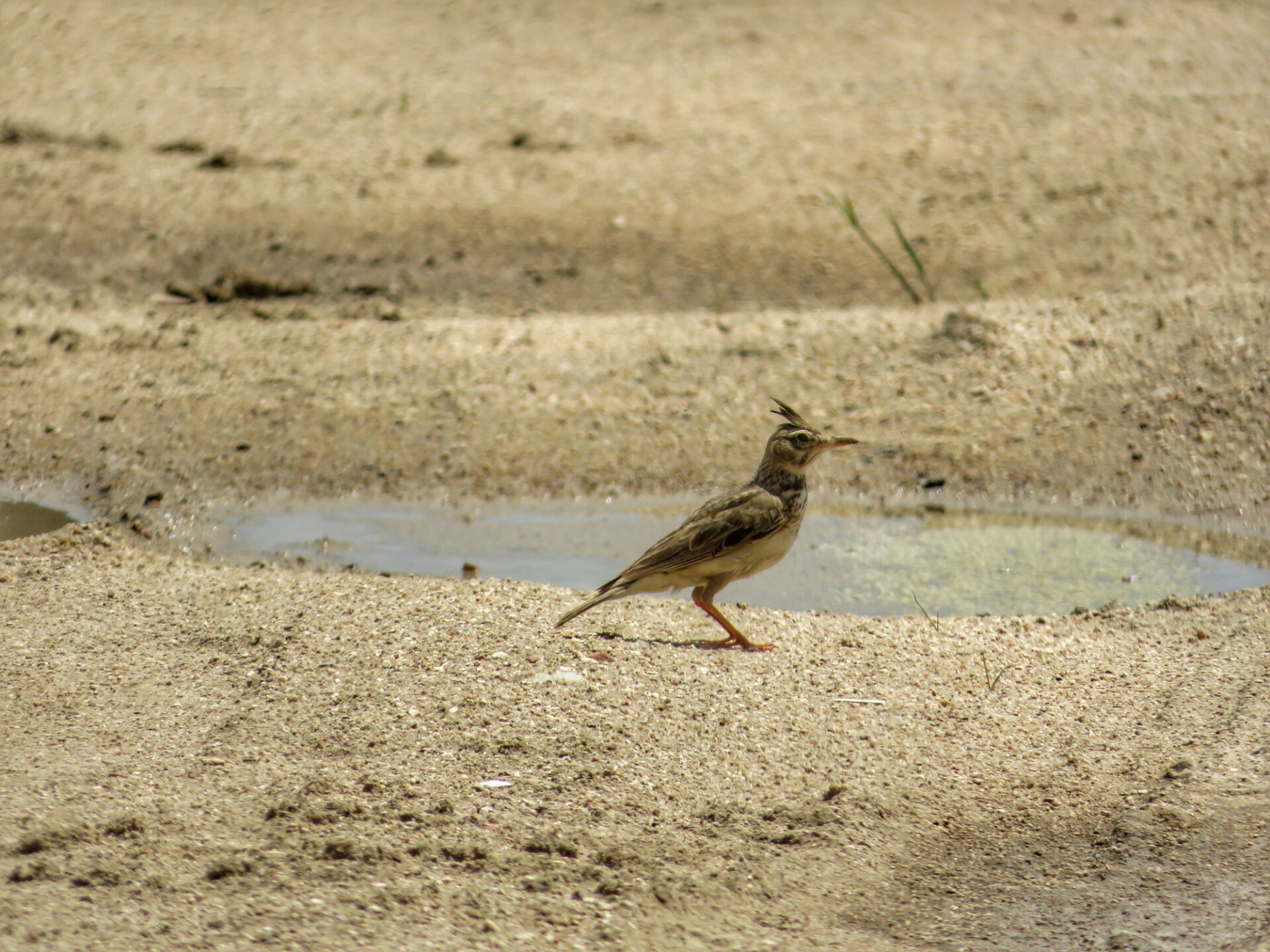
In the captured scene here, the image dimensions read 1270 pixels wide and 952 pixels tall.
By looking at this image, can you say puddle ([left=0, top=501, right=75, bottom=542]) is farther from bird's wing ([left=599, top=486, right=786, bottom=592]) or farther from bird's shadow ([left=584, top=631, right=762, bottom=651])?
bird's wing ([left=599, top=486, right=786, bottom=592])

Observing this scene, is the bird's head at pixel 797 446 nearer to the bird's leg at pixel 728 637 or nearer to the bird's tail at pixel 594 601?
the bird's leg at pixel 728 637

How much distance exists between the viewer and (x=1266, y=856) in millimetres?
4523

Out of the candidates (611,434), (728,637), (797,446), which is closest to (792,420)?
(797,446)

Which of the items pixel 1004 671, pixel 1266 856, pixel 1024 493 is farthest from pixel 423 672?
pixel 1024 493

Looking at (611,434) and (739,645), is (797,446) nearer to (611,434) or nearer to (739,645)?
(739,645)

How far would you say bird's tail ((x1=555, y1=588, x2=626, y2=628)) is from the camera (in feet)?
19.3

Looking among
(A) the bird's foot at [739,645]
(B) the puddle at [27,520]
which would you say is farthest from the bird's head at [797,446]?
(B) the puddle at [27,520]

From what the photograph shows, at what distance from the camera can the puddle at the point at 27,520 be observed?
24.5 feet

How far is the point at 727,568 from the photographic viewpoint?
6223mm

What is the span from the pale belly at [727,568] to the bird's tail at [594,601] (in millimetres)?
63

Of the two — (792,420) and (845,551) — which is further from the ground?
(792,420)

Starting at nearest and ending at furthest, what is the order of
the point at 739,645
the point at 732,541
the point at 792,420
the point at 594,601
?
the point at 594,601 → the point at 739,645 → the point at 732,541 → the point at 792,420

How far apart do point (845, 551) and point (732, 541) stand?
1.61 m

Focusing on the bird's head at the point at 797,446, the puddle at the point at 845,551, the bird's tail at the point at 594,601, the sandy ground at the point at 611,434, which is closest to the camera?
the sandy ground at the point at 611,434
